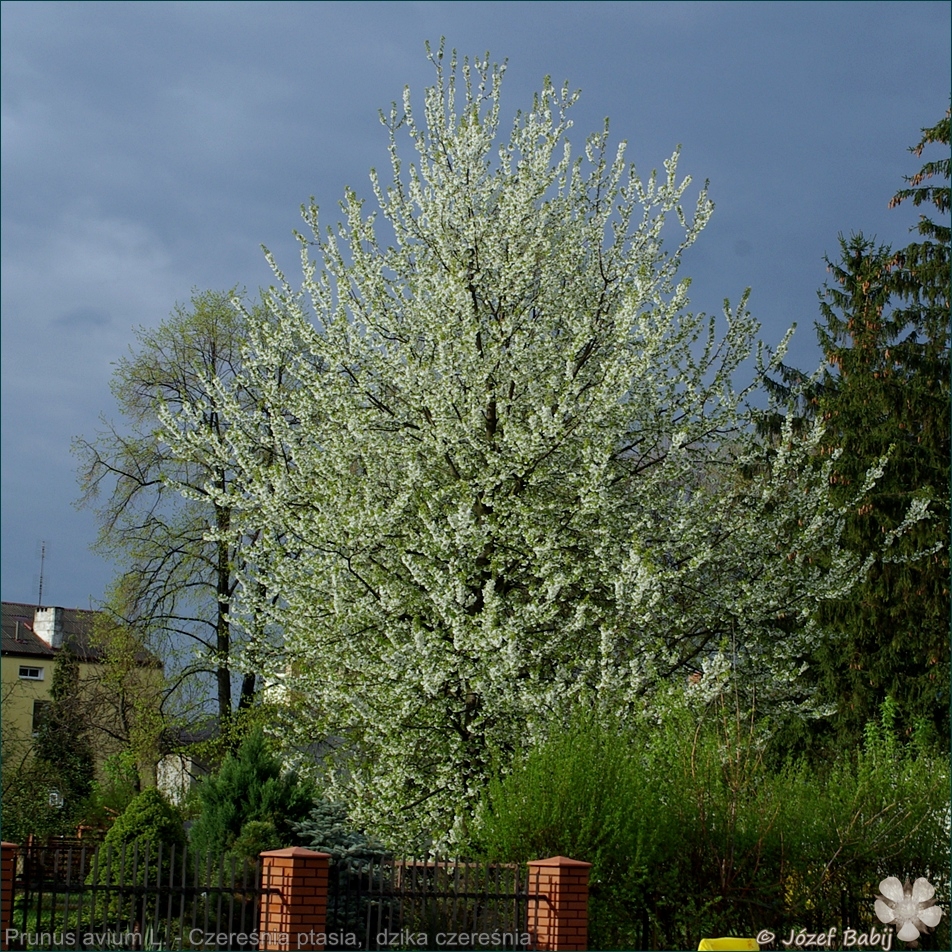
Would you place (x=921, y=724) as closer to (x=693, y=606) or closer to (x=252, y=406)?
(x=693, y=606)

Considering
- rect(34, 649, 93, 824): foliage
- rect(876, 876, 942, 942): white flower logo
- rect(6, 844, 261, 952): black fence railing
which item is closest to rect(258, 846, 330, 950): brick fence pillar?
rect(6, 844, 261, 952): black fence railing

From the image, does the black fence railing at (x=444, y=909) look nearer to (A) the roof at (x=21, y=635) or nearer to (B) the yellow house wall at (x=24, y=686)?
(B) the yellow house wall at (x=24, y=686)

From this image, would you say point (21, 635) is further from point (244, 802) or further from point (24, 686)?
point (244, 802)

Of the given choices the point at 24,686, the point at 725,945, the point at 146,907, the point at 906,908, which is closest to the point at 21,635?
the point at 24,686

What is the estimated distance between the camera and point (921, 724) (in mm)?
→ 13484

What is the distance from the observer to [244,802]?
12.2 metres

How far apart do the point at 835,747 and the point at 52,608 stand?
36464mm

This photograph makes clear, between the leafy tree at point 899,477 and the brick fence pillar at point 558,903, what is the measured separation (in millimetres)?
11447

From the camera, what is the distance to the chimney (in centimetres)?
4694

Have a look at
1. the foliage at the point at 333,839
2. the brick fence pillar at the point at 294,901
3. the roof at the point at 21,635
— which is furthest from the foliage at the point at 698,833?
the roof at the point at 21,635

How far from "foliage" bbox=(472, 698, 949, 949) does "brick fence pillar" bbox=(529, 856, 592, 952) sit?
0.57 meters

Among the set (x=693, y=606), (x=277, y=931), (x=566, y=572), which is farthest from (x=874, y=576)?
(x=277, y=931)

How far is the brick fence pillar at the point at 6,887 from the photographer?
30.0 feet

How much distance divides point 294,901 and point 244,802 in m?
3.26
